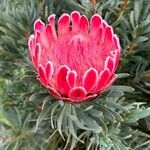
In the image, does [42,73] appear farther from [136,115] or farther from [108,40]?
[136,115]

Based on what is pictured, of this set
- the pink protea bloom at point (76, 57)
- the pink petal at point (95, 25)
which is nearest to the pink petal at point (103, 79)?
the pink protea bloom at point (76, 57)

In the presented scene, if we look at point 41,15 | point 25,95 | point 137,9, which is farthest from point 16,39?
point 137,9

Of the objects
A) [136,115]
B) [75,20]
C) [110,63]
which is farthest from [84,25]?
[136,115]

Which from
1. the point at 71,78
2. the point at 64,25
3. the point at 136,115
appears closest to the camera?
the point at 71,78

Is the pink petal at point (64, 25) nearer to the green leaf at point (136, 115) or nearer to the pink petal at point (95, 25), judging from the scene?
the pink petal at point (95, 25)

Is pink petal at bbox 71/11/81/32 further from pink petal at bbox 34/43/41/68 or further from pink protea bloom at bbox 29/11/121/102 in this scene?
pink petal at bbox 34/43/41/68

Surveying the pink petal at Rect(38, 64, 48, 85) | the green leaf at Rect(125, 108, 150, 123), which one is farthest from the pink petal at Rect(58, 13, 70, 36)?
the green leaf at Rect(125, 108, 150, 123)

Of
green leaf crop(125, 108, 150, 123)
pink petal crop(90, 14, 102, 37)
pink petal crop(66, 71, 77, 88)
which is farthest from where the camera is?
green leaf crop(125, 108, 150, 123)
